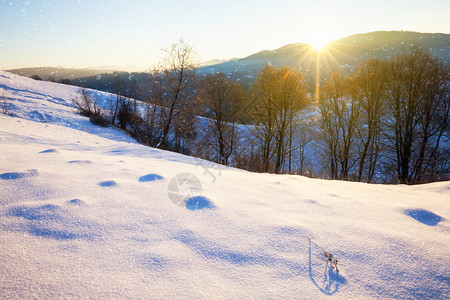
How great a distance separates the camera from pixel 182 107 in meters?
16.0

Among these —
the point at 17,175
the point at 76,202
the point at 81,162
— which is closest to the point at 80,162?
the point at 81,162

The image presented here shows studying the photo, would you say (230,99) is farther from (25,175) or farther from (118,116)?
(25,175)

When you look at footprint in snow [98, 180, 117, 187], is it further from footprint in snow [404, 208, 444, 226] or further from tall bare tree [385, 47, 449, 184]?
tall bare tree [385, 47, 449, 184]

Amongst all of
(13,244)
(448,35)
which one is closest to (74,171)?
(13,244)

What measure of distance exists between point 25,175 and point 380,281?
347 centimetres

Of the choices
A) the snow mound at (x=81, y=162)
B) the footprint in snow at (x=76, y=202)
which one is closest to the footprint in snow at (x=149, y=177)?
the footprint in snow at (x=76, y=202)

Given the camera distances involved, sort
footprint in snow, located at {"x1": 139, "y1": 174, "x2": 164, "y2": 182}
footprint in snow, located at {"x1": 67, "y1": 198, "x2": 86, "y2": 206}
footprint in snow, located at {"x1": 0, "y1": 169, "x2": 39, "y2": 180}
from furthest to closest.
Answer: footprint in snow, located at {"x1": 139, "y1": 174, "x2": 164, "y2": 182}
footprint in snow, located at {"x1": 0, "y1": 169, "x2": 39, "y2": 180}
footprint in snow, located at {"x1": 67, "y1": 198, "x2": 86, "y2": 206}

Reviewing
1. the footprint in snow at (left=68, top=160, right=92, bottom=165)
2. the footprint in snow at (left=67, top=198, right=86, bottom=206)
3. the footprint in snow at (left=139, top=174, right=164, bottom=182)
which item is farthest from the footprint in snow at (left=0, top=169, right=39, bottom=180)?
the footprint in snow at (left=139, top=174, right=164, bottom=182)

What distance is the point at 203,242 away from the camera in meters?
1.48

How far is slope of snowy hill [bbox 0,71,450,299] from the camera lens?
1104 millimetres

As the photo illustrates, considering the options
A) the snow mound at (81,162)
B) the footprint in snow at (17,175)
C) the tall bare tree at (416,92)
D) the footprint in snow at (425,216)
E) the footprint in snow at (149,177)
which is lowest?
the footprint in snow at (425,216)

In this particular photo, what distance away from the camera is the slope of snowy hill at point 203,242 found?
1.10m

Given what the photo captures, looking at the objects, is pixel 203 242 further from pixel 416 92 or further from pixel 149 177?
pixel 416 92

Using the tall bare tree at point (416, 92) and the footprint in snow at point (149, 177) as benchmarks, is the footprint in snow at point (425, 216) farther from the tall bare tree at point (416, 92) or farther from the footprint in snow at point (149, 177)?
the tall bare tree at point (416, 92)
